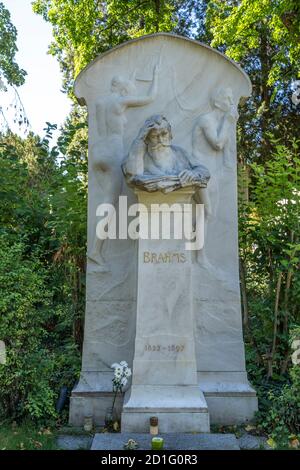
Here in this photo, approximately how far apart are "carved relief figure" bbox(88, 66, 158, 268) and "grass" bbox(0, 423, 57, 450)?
1.53 meters

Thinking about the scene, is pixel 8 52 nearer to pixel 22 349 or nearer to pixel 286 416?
pixel 22 349

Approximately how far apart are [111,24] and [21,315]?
11862mm

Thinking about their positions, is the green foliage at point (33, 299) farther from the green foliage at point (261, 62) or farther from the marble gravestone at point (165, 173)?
the green foliage at point (261, 62)

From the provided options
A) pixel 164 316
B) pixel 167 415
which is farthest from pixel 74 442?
pixel 164 316

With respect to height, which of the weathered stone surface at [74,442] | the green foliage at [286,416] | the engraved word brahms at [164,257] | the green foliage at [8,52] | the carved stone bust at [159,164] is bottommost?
the weathered stone surface at [74,442]

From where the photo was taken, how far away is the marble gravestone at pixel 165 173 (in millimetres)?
4676

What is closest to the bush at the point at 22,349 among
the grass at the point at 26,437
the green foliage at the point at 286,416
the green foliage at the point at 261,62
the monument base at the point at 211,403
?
the grass at the point at 26,437

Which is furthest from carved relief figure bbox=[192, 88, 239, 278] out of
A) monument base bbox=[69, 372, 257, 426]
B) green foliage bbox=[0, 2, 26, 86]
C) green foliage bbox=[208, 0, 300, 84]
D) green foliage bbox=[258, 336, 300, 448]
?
green foliage bbox=[0, 2, 26, 86]

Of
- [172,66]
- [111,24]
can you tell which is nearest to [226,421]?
[172,66]

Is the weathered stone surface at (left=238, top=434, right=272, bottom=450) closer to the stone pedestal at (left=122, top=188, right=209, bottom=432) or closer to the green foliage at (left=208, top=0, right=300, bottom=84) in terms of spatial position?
the stone pedestal at (left=122, top=188, right=209, bottom=432)

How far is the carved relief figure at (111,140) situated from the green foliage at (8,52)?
23.2ft
